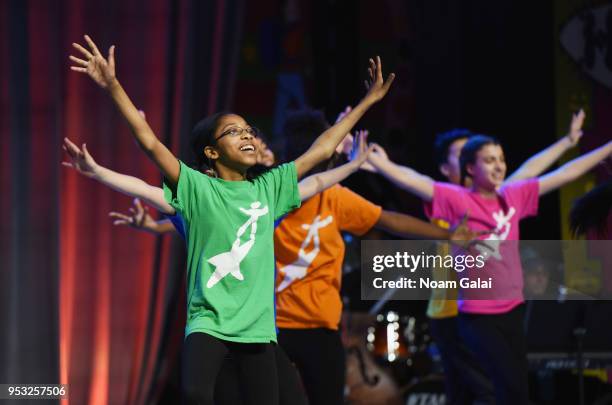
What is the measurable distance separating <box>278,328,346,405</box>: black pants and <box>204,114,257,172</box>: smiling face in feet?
2.56

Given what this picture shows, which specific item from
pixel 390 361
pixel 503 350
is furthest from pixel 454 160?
pixel 390 361

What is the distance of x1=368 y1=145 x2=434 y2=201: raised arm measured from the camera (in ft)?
13.5

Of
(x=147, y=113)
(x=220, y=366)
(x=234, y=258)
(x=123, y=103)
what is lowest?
(x=220, y=366)

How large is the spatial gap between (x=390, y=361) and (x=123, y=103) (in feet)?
11.1

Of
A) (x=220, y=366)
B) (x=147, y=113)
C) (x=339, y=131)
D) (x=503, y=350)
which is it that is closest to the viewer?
(x=220, y=366)

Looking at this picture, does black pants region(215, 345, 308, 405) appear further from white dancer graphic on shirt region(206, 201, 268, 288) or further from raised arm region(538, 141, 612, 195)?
raised arm region(538, 141, 612, 195)

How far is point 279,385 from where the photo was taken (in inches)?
121

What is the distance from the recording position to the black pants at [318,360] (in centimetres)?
349

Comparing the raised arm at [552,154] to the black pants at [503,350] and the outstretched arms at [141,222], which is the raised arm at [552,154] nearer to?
the black pants at [503,350]

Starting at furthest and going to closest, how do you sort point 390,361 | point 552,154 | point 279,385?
point 390,361, point 552,154, point 279,385

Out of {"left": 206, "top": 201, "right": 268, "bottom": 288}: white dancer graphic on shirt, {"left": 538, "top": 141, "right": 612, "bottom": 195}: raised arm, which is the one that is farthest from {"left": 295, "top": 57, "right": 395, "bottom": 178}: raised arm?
{"left": 538, "top": 141, "right": 612, "bottom": 195}: raised arm

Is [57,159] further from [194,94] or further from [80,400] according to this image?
[80,400]

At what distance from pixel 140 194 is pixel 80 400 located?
242 centimetres

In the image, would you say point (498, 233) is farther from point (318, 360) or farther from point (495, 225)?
point (318, 360)
